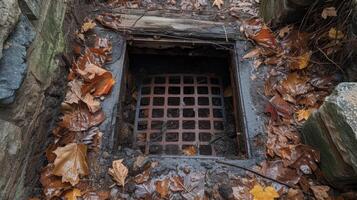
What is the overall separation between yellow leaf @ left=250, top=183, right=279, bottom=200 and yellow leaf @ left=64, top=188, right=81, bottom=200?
1.06 meters

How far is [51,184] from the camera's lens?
1812mm

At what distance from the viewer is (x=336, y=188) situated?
183 centimetres

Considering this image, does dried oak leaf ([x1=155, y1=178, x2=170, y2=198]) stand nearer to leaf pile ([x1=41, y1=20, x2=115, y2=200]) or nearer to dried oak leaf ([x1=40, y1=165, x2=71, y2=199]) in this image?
leaf pile ([x1=41, y1=20, x2=115, y2=200])

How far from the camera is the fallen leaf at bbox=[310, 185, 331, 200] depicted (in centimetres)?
179

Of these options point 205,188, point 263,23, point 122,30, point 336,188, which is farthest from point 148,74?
point 336,188

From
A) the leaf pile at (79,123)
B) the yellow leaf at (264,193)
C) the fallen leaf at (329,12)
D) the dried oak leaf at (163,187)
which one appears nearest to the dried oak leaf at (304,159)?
the yellow leaf at (264,193)

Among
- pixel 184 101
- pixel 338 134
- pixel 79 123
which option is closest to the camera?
pixel 338 134

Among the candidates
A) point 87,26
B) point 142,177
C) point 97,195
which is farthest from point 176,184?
point 87,26

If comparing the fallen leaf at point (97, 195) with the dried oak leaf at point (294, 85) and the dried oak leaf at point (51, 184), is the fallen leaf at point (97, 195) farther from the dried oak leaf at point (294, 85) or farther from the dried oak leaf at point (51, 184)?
the dried oak leaf at point (294, 85)

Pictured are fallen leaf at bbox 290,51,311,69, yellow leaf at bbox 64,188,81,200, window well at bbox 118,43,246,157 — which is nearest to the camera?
yellow leaf at bbox 64,188,81,200

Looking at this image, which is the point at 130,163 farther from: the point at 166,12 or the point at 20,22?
the point at 166,12

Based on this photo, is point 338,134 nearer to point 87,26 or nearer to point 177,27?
point 177,27

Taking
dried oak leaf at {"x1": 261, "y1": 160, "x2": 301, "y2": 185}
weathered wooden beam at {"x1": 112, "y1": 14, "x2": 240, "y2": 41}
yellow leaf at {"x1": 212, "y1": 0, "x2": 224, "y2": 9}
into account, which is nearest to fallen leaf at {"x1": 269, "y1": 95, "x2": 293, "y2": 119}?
dried oak leaf at {"x1": 261, "y1": 160, "x2": 301, "y2": 185}

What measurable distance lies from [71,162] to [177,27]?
1.48 m
